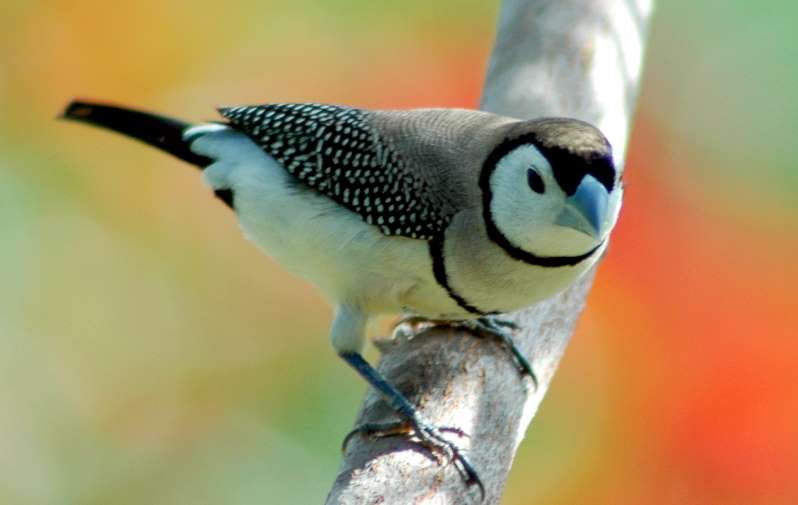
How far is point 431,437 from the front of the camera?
270cm

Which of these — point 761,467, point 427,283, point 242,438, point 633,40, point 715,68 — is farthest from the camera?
point 715,68

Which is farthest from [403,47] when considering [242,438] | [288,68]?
[242,438]

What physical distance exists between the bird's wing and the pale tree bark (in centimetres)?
35

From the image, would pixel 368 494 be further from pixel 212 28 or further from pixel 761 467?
pixel 212 28

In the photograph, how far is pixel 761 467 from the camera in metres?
4.67

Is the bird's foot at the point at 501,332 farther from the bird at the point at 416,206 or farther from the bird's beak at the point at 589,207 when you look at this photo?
the bird's beak at the point at 589,207

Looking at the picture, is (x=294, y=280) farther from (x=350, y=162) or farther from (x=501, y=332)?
(x=501, y=332)

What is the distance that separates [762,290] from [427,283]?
9.13 ft

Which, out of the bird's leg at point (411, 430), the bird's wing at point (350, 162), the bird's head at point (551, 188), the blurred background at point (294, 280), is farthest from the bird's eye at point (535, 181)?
the blurred background at point (294, 280)

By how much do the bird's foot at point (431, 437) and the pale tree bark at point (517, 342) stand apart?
0.02m

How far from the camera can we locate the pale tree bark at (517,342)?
8.74 ft

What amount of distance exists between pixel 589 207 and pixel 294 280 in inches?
133

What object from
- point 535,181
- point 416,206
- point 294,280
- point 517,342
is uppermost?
point 535,181

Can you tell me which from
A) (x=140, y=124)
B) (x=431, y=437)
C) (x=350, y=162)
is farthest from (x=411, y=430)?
(x=140, y=124)
